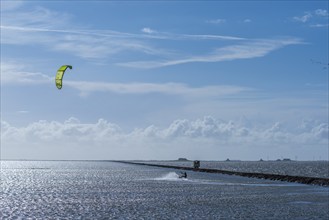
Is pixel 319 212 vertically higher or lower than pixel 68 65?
lower

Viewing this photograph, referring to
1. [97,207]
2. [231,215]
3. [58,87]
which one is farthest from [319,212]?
[58,87]

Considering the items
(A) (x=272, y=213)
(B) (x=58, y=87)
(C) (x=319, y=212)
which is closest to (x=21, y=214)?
(B) (x=58, y=87)

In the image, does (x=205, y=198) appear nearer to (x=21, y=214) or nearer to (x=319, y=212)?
(x=319, y=212)

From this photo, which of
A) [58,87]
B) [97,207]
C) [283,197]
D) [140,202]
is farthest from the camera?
[283,197]

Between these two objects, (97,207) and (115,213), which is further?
(97,207)

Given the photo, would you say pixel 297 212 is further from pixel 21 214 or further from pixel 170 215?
pixel 21 214

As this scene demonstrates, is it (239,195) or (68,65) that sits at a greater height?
(68,65)

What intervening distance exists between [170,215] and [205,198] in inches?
740

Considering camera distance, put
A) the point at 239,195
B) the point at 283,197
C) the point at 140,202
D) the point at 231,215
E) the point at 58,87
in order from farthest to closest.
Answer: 1. the point at 239,195
2. the point at 283,197
3. the point at 140,202
4. the point at 58,87
5. the point at 231,215

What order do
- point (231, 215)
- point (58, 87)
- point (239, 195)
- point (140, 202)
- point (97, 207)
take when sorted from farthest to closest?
1. point (239, 195)
2. point (140, 202)
3. point (97, 207)
4. point (58, 87)
5. point (231, 215)

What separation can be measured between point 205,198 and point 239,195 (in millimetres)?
6029

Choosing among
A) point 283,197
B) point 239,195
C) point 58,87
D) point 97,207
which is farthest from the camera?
point 239,195

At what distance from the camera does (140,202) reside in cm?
5997

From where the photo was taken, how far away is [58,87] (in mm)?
50812
